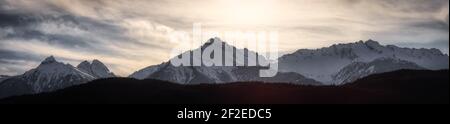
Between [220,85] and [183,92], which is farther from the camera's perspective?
[220,85]

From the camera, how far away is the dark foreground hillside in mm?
134250

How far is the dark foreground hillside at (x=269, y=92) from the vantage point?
134 metres

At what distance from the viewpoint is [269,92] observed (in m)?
148
